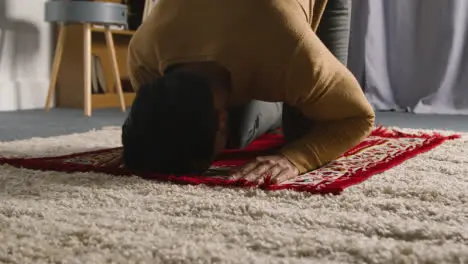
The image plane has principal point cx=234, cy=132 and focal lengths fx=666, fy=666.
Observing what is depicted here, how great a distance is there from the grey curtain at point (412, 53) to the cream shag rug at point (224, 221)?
6.21 ft

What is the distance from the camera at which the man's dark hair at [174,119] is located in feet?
3.09

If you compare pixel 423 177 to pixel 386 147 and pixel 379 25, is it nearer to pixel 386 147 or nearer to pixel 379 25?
pixel 386 147

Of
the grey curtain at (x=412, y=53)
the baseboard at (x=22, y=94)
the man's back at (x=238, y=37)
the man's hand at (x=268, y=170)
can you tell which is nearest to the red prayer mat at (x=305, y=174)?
the man's hand at (x=268, y=170)

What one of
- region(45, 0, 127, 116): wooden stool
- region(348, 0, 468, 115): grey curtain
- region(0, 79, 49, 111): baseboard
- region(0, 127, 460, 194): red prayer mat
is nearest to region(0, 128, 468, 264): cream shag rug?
region(0, 127, 460, 194): red prayer mat

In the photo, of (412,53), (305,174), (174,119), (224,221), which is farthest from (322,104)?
(412,53)

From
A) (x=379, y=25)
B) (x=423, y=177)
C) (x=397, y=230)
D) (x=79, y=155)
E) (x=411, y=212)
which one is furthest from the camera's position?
(x=379, y=25)

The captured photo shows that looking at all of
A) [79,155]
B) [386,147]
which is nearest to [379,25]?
[386,147]

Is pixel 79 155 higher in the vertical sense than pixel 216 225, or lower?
lower

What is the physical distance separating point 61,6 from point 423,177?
70.3 inches

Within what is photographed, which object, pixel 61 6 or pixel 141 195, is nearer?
pixel 141 195

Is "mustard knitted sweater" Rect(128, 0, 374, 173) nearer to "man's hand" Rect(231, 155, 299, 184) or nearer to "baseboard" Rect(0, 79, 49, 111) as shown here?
"man's hand" Rect(231, 155, 299, 184)

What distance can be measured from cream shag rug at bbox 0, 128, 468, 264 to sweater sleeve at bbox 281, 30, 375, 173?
0.11 metres

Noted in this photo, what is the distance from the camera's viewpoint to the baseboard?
108 inches

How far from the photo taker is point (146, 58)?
117 cm
